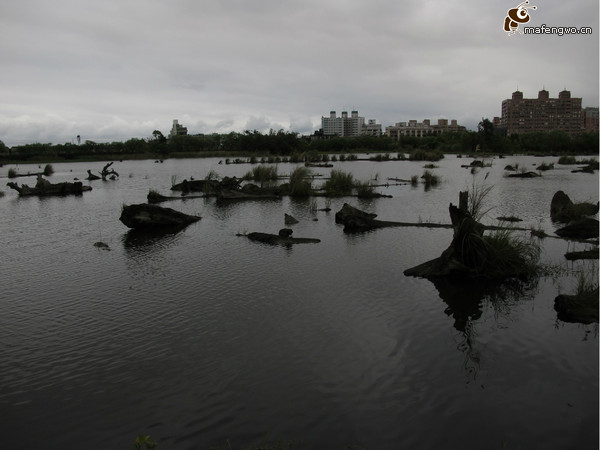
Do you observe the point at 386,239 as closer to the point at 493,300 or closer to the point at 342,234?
the point at 342,234

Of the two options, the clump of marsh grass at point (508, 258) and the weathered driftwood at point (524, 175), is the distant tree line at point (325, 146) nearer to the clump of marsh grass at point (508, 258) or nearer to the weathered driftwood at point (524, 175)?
the weathered driftwood at point (524, 175)

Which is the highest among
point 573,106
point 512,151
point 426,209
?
point 573,106

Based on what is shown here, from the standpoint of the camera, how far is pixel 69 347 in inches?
302

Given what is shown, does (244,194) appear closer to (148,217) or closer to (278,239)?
(148,217)

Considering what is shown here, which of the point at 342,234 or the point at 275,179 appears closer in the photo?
the point at 342,234

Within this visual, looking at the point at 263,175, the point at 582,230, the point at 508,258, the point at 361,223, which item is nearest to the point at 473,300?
the point at 508,258

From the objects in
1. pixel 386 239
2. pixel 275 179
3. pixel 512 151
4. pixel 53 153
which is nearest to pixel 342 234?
pixel 386 239

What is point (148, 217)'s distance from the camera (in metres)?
19.0

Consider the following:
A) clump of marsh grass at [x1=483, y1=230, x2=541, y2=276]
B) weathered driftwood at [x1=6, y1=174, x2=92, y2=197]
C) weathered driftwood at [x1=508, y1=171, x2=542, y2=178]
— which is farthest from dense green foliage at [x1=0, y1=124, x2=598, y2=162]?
clump of marsh grass at [x1=483, y1=230, x2=541, y2=276]

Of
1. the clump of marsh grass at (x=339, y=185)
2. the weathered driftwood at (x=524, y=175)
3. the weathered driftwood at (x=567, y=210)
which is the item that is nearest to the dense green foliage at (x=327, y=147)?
the weathered driftwood at (x=524, y=175)

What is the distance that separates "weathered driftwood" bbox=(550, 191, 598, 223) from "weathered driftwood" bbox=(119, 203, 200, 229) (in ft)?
52.5

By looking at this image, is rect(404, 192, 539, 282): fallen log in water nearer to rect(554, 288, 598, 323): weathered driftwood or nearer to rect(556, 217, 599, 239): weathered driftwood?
rect(554, 288, 598, 323): weathered driftwood

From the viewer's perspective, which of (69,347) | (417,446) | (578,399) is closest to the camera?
(417,446)

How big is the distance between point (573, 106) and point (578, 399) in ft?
762
